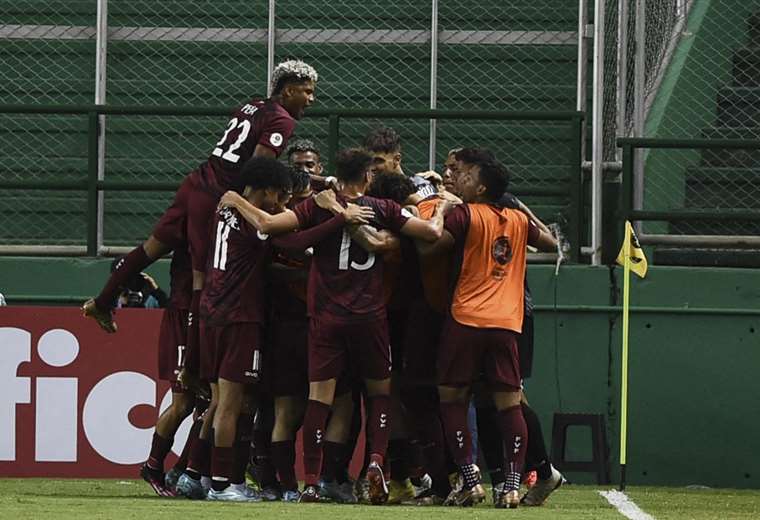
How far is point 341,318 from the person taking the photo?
950 cm

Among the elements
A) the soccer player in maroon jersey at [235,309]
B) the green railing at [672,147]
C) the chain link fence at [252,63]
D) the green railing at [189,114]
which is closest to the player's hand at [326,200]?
the soccer player in maroon jersey at [235,309]

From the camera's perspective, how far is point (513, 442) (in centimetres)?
928

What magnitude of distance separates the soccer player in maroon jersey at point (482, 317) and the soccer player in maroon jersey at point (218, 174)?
1148mm

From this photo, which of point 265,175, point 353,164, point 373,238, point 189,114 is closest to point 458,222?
point 373,238

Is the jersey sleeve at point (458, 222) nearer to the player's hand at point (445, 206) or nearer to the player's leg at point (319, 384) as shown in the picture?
the player's hand at point (445, 206)

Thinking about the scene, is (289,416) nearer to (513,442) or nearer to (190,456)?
(190,456)

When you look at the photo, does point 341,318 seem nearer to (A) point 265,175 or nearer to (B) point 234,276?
(B) point 234,276

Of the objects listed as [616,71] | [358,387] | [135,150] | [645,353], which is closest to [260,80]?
[135,150]

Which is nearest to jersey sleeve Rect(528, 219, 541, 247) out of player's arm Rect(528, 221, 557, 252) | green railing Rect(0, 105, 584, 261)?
→ player's arm Rect(528, 221, 557, 252)

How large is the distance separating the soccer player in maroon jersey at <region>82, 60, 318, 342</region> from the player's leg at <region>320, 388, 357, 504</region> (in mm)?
903

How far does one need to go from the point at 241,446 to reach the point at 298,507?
3.63 ft

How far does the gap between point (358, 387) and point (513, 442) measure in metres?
1.15

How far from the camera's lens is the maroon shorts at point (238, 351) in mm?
9609

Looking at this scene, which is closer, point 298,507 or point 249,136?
point 298,507
